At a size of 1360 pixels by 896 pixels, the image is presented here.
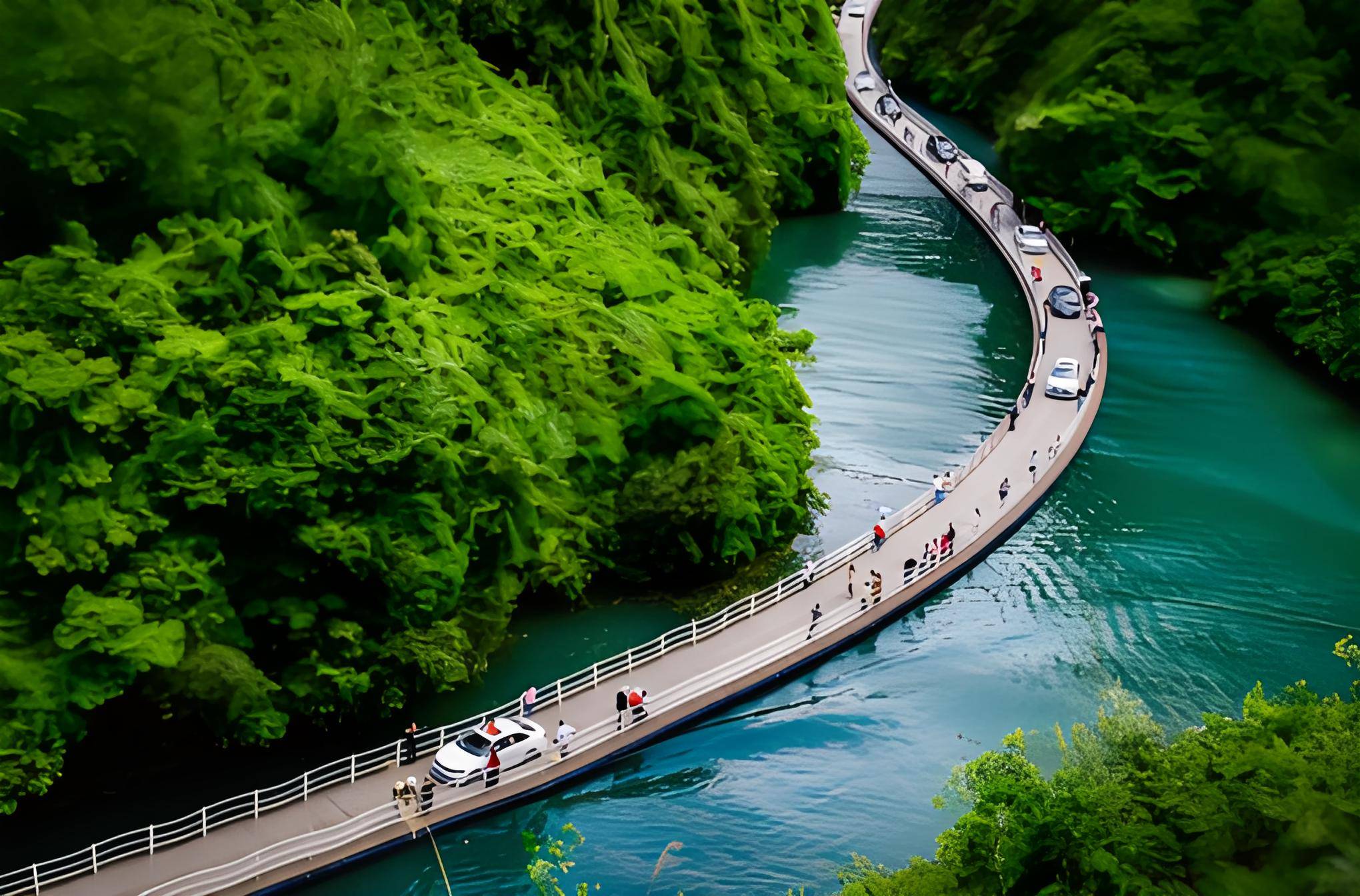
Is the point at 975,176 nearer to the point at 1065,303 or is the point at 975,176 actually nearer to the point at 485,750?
the point at 1065,303

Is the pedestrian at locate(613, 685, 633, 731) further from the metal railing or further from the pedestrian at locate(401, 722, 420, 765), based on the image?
the pedestrian at locate(401, 722, 420, 765)

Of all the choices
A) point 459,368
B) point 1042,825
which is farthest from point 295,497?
point 1042,825

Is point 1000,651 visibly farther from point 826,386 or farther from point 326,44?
point 326,44

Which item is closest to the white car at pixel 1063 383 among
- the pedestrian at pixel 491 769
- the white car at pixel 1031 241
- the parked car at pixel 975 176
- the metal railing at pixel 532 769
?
the metal railing at pixel 532 769

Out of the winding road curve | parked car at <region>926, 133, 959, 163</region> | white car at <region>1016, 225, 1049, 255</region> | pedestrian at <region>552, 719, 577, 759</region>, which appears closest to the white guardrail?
the winding road curve

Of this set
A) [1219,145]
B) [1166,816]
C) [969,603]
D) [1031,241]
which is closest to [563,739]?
[969,603]

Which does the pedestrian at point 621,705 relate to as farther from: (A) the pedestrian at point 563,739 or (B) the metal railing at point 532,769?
(A) the pedestrian at point 563,739
